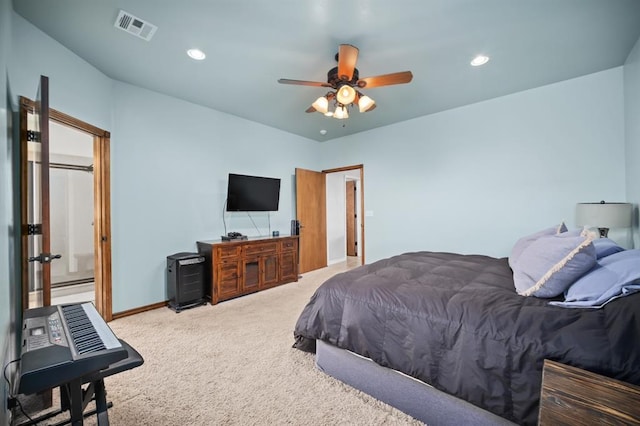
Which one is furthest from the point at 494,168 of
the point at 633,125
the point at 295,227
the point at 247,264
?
the point at 247,264

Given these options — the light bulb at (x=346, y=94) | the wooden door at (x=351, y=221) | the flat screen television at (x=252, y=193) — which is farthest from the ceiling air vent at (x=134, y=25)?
the wooden door at (x=351, y=221)

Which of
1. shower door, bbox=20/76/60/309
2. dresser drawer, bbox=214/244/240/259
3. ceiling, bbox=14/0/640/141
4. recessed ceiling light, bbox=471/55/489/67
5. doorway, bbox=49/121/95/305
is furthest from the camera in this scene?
doorway, bbox=49/121/95/305

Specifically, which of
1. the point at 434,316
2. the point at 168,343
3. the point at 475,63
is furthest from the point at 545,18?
the point at 168,343

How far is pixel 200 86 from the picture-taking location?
3.12m

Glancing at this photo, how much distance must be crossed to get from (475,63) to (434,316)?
2606 millimetres

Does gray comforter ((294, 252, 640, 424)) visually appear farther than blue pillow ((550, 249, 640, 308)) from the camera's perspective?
No

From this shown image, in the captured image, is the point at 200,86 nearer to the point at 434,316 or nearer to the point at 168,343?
the point at 168,343

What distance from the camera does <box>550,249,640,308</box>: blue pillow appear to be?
1218 mm

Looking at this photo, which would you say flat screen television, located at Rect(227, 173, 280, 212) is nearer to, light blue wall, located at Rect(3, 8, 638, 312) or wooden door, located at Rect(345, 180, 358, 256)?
light blue wall, located at Rect(3, 8, 638, 312)

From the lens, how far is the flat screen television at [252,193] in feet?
12.8

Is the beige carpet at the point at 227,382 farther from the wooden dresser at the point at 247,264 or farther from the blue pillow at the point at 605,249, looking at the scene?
the blue pillow at the point at 605,249

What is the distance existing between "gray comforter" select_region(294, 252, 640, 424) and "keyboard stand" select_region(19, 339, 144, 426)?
3.64ft

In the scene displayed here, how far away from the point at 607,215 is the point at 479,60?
1903 mm

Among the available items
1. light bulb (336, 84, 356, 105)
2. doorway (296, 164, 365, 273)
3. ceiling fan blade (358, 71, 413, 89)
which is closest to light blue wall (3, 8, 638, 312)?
doorway (296, 164, 365, 273)
